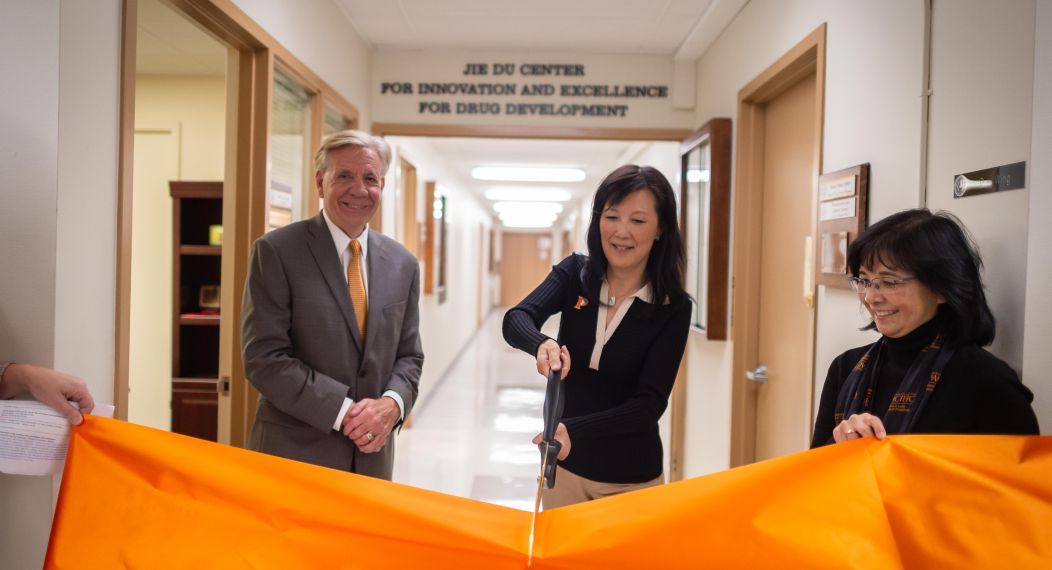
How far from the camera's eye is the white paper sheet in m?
1.16

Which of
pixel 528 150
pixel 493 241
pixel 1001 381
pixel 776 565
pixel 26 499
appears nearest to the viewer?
pixel 776 565

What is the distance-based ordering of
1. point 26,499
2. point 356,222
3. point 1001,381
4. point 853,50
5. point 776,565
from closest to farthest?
1. point 776,565
2. point 1001,381
3. point 26,499
4. point 356,222
5. point 853,50

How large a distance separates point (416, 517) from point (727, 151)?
9.74 ft

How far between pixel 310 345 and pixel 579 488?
786mm

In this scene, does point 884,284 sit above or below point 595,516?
above

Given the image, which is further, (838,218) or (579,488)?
(838,218)

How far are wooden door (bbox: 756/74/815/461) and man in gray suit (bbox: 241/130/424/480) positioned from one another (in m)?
1.54

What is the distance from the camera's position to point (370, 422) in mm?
1798

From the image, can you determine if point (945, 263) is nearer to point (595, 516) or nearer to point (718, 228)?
point (595, 516)

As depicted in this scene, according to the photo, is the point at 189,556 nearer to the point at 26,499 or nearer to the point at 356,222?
the point at 26,499

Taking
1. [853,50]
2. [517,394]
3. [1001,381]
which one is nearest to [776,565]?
[1001,381]

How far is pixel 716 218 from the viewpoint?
12.0 ft

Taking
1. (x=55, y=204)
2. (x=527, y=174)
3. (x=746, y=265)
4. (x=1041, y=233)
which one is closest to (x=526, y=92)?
(x=746, y=265)

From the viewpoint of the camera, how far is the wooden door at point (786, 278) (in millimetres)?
2811
